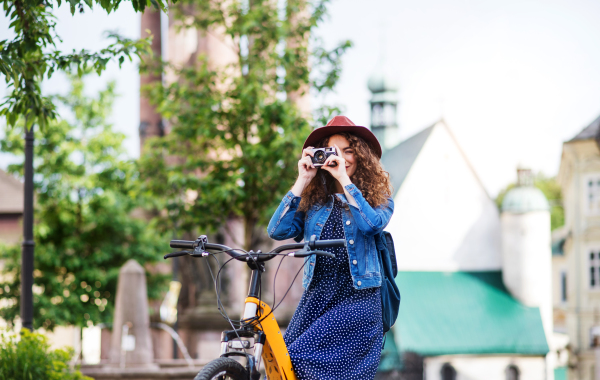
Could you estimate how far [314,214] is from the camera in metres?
3.69

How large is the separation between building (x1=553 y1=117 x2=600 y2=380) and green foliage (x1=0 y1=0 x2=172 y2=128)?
3261 centimetres

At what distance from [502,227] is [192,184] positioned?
27.0 m

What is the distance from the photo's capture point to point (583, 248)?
36.4 m

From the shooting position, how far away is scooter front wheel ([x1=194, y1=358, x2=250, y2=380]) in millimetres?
2896

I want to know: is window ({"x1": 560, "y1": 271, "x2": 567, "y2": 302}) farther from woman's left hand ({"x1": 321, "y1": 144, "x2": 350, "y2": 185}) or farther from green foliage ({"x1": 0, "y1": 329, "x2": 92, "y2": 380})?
woman's left hand ({"x1": 321, "y1": 144, "x2": 350, "y2": 185})

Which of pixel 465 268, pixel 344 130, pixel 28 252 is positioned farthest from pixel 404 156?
pixel 344 130

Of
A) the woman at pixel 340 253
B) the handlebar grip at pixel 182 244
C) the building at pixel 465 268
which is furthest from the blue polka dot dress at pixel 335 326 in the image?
the building at pixel 465 268

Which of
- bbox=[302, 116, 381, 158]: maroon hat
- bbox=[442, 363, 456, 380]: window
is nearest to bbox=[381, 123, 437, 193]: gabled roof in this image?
bbox=[442, 363, 456, 380]: window

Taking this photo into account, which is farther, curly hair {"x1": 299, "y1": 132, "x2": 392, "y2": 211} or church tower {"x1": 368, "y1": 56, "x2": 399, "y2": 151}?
church tower {"x1": 368, "y1": 56, "x2": 399, "y2": 151}

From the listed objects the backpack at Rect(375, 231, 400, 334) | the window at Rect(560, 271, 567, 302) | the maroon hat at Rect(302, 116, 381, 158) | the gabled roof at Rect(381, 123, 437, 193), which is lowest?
the window at Rect(560, 271, 567, 302)

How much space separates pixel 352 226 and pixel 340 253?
5.9 inches

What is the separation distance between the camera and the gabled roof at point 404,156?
3578 cm

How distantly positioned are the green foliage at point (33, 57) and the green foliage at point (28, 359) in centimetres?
181

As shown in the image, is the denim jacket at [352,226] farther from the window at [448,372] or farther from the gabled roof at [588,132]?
the gabled roof at [588,132]
